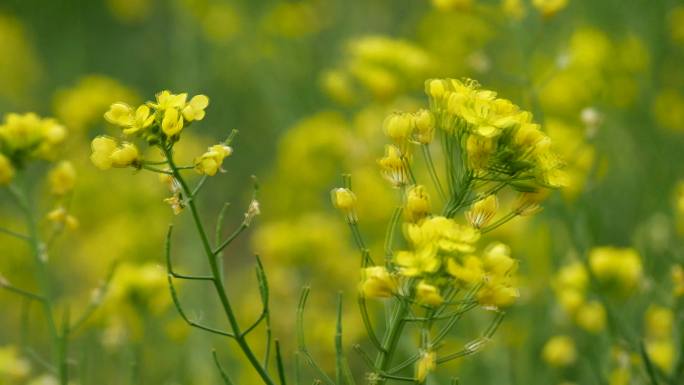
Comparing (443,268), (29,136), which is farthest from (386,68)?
(443,268)

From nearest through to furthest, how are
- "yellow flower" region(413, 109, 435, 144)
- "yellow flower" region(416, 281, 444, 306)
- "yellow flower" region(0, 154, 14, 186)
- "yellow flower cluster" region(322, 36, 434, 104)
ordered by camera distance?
"yellow flower" region(416, 281, 444, 306), "yellow flower" region(413, 109, 435, 144), "yellow flower" region(0, 154, 14, 186), "yellow flower cluster" region(322, 36, 434, 104)

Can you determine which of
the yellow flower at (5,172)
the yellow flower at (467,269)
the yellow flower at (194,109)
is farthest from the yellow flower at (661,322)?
the yellow flower at (5,172)

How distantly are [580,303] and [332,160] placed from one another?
5.61 feet

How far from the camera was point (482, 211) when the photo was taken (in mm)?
1582

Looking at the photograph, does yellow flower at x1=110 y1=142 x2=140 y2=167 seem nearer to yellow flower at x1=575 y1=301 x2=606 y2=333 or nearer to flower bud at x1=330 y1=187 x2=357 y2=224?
flower bud at x1=330 y1=187 x2=357 y2=224

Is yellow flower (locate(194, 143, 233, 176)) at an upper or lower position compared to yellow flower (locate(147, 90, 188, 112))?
lower

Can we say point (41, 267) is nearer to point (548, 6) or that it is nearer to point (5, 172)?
point (5, 172)

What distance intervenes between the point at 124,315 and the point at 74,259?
1.58 meters

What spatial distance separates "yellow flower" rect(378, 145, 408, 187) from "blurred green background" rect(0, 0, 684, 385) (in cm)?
87

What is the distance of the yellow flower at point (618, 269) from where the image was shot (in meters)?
2.51

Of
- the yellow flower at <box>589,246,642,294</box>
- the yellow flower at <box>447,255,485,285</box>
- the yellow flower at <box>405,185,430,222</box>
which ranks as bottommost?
the yellow flower at <box>447,255,485,285</box>

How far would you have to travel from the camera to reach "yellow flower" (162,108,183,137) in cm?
156

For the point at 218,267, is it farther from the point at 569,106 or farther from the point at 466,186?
the point at 569,106

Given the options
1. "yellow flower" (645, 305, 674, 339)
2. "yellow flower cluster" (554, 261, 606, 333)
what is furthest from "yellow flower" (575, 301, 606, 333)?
"yellow flower" (645, 305, 674, 339)
